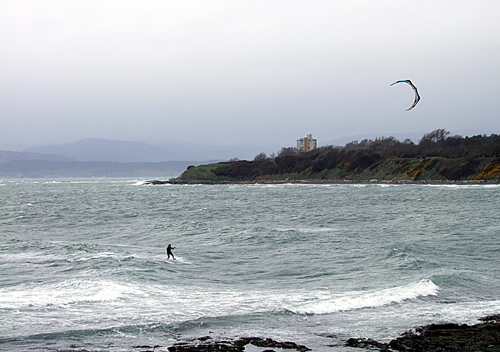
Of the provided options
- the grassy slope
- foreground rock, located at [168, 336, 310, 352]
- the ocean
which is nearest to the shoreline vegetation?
the grassy slope

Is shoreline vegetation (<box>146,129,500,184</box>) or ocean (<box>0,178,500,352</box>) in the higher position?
shoreline vegetation (<box>146,129,500,184</box>)

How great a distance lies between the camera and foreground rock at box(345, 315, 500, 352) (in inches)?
464

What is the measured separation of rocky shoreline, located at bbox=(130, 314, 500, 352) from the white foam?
351 centimetres

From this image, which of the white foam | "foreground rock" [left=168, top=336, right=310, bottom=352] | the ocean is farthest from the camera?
the white foam

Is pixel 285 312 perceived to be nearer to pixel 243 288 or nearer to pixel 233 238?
pixel 243 288

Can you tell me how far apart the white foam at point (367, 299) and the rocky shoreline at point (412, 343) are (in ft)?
11.5

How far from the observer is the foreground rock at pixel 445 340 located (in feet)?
38.7

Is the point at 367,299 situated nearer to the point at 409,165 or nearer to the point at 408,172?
the point at 408,172

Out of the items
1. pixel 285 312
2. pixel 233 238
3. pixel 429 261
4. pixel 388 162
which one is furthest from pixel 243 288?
pixel 388 162

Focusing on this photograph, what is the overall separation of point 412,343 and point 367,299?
5.48 m

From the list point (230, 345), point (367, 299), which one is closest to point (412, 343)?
point (230, 345)

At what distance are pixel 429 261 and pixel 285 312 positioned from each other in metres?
11.6

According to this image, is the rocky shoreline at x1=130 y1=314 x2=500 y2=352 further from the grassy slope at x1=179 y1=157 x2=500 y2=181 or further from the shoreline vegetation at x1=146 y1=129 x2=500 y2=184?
the grassy slope at x1=179 y1=157 x2=500 y2=181

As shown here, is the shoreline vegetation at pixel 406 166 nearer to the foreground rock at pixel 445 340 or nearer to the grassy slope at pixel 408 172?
the grassy slope at pixel 408 172
